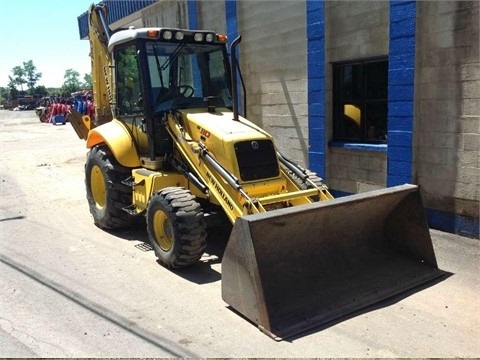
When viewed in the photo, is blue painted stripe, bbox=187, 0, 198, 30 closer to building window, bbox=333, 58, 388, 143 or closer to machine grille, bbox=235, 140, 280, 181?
building window, bbox=333, 58, 388, 143

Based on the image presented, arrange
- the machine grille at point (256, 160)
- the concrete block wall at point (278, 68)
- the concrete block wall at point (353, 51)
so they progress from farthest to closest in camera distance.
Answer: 1. the concrete block wall at point (278, 68)
2. the concrete block wall at point (353, 51)
3. the machine grille at point (256, 160)

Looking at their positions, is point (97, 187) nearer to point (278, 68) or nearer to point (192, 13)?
point (278, 68)

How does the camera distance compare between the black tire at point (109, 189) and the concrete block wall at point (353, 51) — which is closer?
the black tire at point (109, 189)

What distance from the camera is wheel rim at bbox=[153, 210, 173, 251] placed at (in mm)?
5664

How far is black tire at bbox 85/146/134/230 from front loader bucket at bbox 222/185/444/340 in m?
2.82

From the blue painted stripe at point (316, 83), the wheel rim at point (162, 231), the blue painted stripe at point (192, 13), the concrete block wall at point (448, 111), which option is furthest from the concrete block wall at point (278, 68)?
the wheel rim at point (162, 231)

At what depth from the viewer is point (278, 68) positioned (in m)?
9.18

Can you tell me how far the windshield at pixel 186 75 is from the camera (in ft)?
20.1

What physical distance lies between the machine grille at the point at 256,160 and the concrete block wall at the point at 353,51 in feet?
8.05

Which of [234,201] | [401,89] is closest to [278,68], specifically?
[401,89]

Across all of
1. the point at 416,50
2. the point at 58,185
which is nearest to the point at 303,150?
the point at 416,50

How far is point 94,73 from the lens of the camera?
8234 mm

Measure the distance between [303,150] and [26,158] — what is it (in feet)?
34.6

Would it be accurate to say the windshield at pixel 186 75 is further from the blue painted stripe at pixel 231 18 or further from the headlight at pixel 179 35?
the blue painted stripe at pixel 231 18
